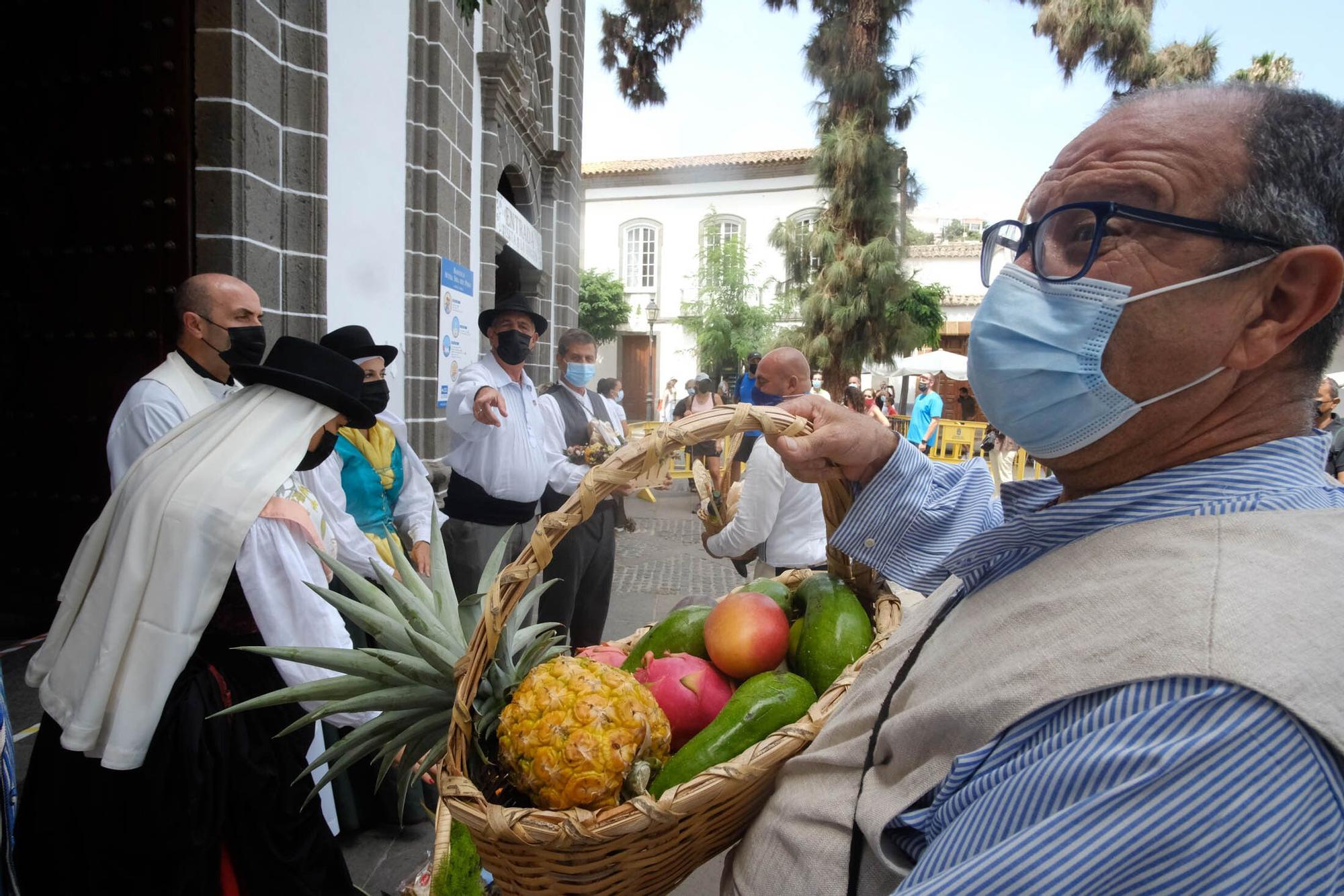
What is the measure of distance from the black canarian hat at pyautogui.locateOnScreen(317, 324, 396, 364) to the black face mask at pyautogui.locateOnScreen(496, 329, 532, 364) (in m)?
0.99

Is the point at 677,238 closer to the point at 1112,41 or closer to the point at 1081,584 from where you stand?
the point at 1112,41

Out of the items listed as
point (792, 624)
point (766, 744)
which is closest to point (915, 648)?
point (766, 744)

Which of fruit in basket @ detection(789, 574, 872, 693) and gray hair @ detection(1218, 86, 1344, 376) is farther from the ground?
gray hair @ detection(1218, 86, 1344, 376)

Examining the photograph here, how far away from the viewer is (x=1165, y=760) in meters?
0.67

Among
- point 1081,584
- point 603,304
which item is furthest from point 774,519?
point 603,304

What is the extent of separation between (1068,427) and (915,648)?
370 millimetres

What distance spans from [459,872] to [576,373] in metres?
3.88

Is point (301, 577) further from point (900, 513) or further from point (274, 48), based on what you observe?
point (274, 48)

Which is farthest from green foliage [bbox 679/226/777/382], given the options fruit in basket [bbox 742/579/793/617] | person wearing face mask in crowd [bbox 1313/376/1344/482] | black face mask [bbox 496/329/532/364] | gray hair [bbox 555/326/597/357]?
fruit in basket [bbox 742/579/793/617]

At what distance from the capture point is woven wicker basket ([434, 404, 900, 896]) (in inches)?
41.2

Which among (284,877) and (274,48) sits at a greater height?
(274,48)

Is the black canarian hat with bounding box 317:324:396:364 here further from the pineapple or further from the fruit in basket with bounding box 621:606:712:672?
the fruit in basket with bounding box 621:606:712:672

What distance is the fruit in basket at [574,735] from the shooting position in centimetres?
111

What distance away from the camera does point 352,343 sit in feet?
11.9
